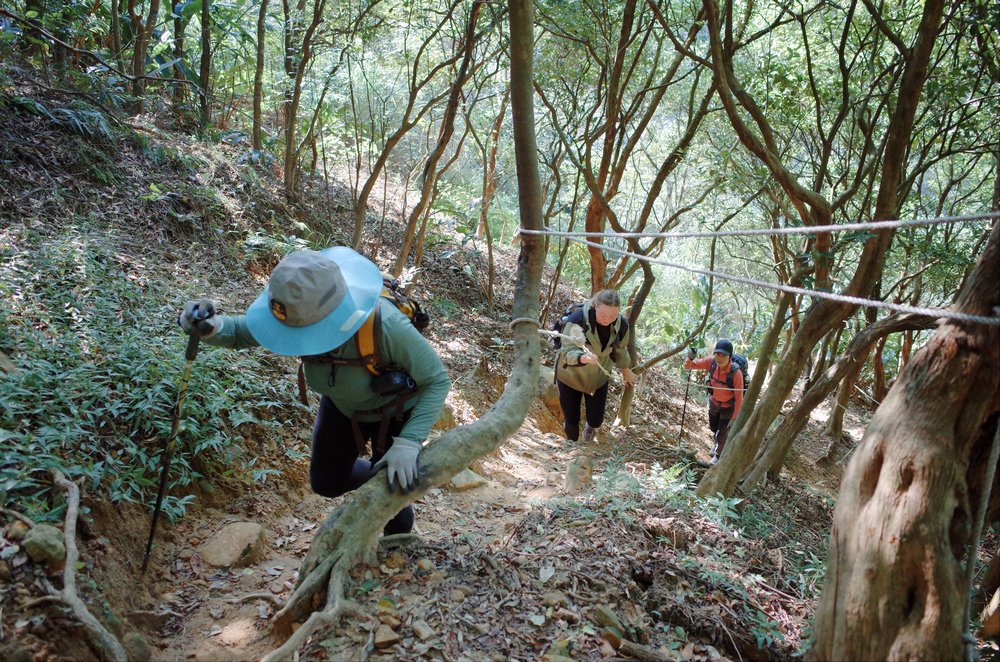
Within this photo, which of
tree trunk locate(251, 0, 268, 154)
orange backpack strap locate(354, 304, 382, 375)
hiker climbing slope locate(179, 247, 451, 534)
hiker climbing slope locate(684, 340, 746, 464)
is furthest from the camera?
tree trunk locate(251, 0, 268, 154)

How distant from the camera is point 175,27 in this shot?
29.9 feet

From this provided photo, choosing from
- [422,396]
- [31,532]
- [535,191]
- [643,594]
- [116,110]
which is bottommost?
[643,594]

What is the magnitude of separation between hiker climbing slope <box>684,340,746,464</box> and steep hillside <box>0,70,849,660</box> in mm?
1578

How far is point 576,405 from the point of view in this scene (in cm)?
731

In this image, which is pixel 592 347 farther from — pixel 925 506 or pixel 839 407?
pixel 839 407

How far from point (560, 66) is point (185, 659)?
9908 millimetres

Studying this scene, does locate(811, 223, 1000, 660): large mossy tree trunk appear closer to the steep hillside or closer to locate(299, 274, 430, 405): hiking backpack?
the steep hillside

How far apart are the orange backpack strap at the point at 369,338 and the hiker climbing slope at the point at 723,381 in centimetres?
611

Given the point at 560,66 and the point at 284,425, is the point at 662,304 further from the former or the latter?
the point at 284,425

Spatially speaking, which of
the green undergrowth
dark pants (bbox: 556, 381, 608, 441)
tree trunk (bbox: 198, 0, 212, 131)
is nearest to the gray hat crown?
the green undergrowth

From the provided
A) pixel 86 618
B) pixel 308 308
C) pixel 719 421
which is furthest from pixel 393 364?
pixel 719 421

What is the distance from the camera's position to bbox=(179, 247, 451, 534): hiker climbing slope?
291 cm

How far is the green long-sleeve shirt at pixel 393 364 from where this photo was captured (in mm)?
3148

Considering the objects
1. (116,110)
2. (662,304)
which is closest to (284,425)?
(116,110)
